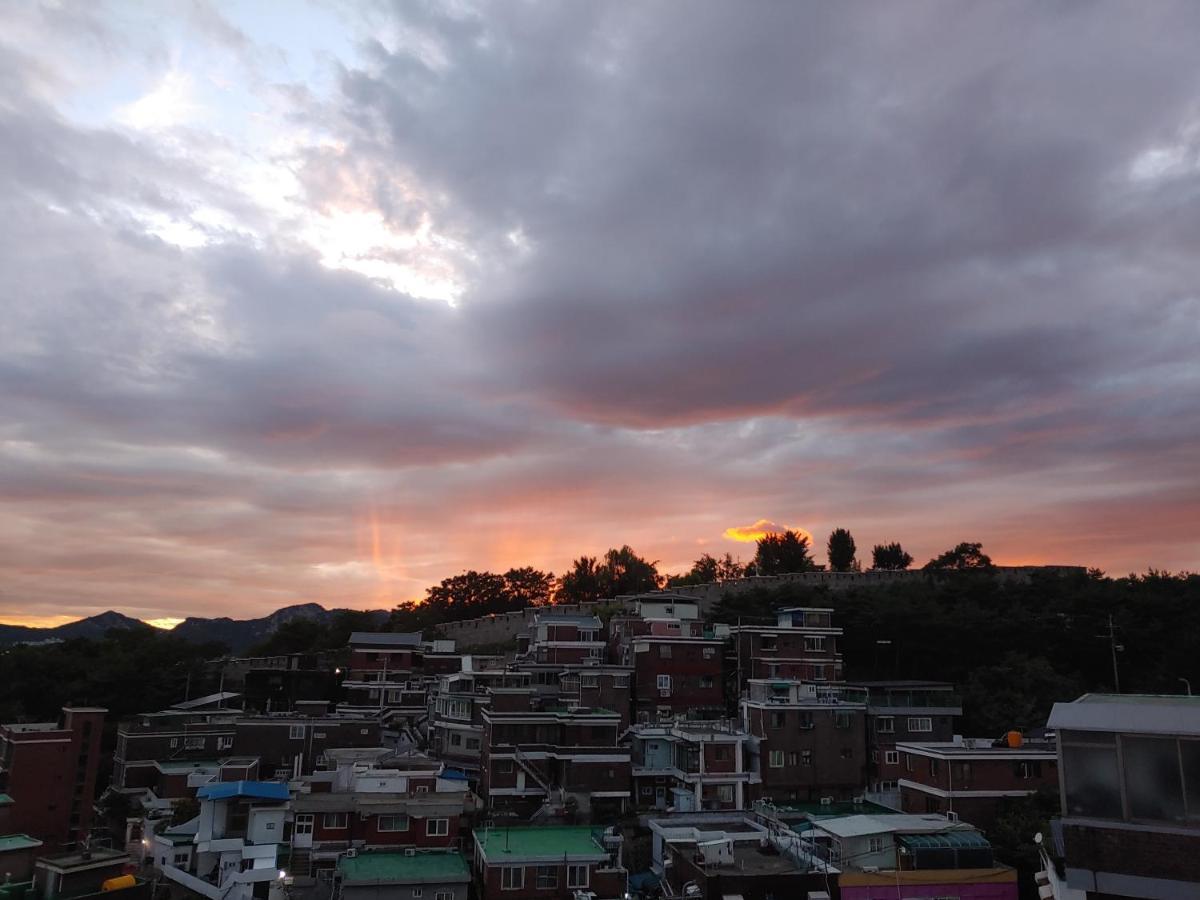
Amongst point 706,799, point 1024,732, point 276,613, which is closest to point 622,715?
point 706,799

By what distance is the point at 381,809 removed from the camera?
27.5 metres

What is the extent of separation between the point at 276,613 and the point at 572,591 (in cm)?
10318

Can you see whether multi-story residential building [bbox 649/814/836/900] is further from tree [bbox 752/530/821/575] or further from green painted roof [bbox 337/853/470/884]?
tree [bbox 752/530/821/575]

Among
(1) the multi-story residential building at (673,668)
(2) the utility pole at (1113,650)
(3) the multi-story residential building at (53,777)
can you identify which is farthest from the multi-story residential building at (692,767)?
(3) the multi-story residential building at (53,777)

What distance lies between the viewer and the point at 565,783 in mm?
33156

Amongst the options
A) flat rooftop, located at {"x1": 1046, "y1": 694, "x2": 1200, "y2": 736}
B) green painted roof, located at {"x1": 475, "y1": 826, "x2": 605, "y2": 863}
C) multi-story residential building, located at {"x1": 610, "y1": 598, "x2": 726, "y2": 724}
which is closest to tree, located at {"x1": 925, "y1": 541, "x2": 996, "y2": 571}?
multi-story residential building, located at {"x1": 610, "y1": 598, "x2": 726, "y2": 724}

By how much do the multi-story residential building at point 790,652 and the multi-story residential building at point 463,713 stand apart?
37.1 ft

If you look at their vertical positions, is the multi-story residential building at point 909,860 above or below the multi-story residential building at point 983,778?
below

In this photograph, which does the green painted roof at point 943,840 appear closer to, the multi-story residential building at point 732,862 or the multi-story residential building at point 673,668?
the multi-story residential building at point 732,862

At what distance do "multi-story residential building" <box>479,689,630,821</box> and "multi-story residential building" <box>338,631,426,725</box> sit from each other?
43.3 ft

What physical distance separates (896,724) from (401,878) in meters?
21.3

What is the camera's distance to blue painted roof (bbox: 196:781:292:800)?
1135 inches

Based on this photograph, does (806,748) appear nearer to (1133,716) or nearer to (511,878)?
→ (511,878)

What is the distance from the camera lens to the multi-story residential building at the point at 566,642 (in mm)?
43781
